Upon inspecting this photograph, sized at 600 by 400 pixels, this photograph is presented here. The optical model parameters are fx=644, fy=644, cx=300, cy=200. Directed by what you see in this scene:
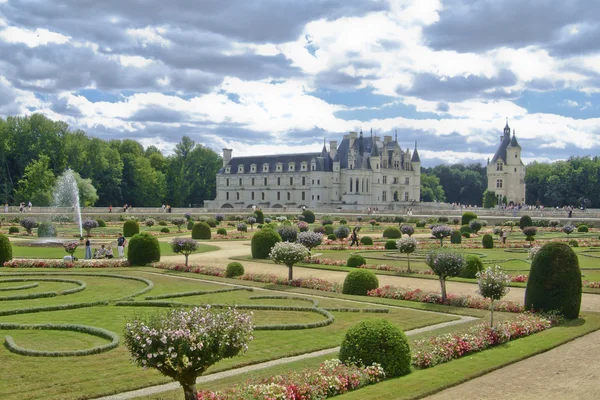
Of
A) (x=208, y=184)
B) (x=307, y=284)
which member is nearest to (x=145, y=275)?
(x=307, y=284)

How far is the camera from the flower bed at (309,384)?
366 inches

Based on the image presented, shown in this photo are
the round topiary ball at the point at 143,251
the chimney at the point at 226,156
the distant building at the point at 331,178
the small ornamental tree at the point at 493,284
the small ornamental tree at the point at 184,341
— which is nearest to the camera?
the small ornamental tree at the point at 184,341

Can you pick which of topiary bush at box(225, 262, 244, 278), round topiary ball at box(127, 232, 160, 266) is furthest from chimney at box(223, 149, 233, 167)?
topiary bush at box(225, 262, 244, 278)

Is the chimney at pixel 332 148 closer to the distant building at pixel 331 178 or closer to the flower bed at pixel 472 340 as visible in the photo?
the distant building at pixel 331 178

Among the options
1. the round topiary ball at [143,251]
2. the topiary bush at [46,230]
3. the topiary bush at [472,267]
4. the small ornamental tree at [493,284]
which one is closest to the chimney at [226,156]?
the topiary bush at [46,230]

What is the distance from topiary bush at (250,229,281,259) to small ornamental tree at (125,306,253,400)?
2229 cm

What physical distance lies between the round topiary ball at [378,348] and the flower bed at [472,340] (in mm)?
803

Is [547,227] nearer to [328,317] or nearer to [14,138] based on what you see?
[328,317]

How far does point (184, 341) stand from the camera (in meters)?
7.92

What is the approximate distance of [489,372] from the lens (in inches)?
460

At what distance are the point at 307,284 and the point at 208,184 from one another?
93.7 metres

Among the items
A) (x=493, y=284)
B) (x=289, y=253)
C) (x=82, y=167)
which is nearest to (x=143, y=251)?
(x=289, y=253)

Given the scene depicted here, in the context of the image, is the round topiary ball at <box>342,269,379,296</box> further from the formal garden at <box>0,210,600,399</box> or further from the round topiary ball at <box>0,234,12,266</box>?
the round topiary ball at <box>0,234,12,266</box>

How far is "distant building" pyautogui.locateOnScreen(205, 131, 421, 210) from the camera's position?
98.9 metres
